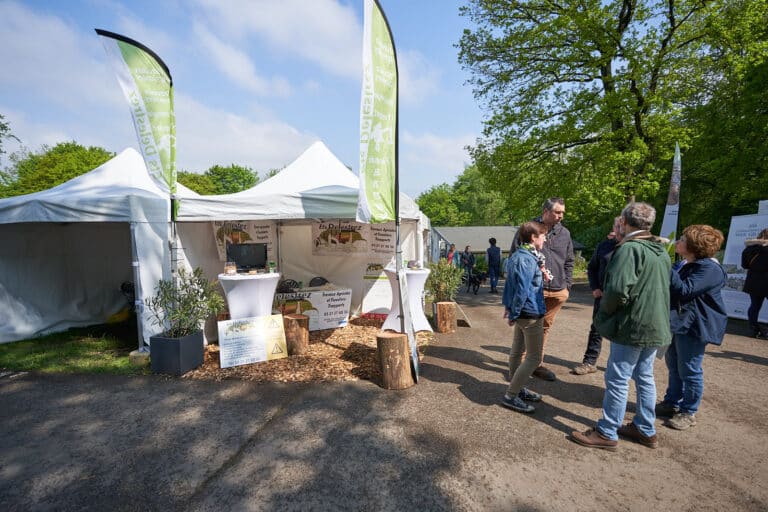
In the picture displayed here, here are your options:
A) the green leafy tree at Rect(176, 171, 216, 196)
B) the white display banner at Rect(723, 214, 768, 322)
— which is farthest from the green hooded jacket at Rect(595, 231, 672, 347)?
the green leafy tree at Rect(176, 171, 216, 196)

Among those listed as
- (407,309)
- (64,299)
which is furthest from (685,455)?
(64,299)

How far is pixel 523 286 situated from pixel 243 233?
16.4ft

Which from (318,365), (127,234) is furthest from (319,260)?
(127,234)

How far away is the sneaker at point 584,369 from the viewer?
4285 millimetres

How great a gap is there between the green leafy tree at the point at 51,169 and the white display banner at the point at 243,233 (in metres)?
32.1

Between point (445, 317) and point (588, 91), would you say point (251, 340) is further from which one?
point (588, 91)

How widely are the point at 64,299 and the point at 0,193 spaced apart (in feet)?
110

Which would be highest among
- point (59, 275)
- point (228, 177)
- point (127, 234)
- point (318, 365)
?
point (228, 177)

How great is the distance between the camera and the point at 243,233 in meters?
6.45

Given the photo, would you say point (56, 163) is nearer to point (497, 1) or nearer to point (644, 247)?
point (497, 1)

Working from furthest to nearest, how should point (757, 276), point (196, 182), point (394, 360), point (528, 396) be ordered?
point (196, 182) → point (757, 276) → point (394, 360) → point (528, 396)

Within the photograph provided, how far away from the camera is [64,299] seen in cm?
715

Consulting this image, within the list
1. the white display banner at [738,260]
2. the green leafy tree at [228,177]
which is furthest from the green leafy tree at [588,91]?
the green leafy tree at [228,177]

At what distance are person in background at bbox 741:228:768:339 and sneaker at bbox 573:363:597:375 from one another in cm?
368
